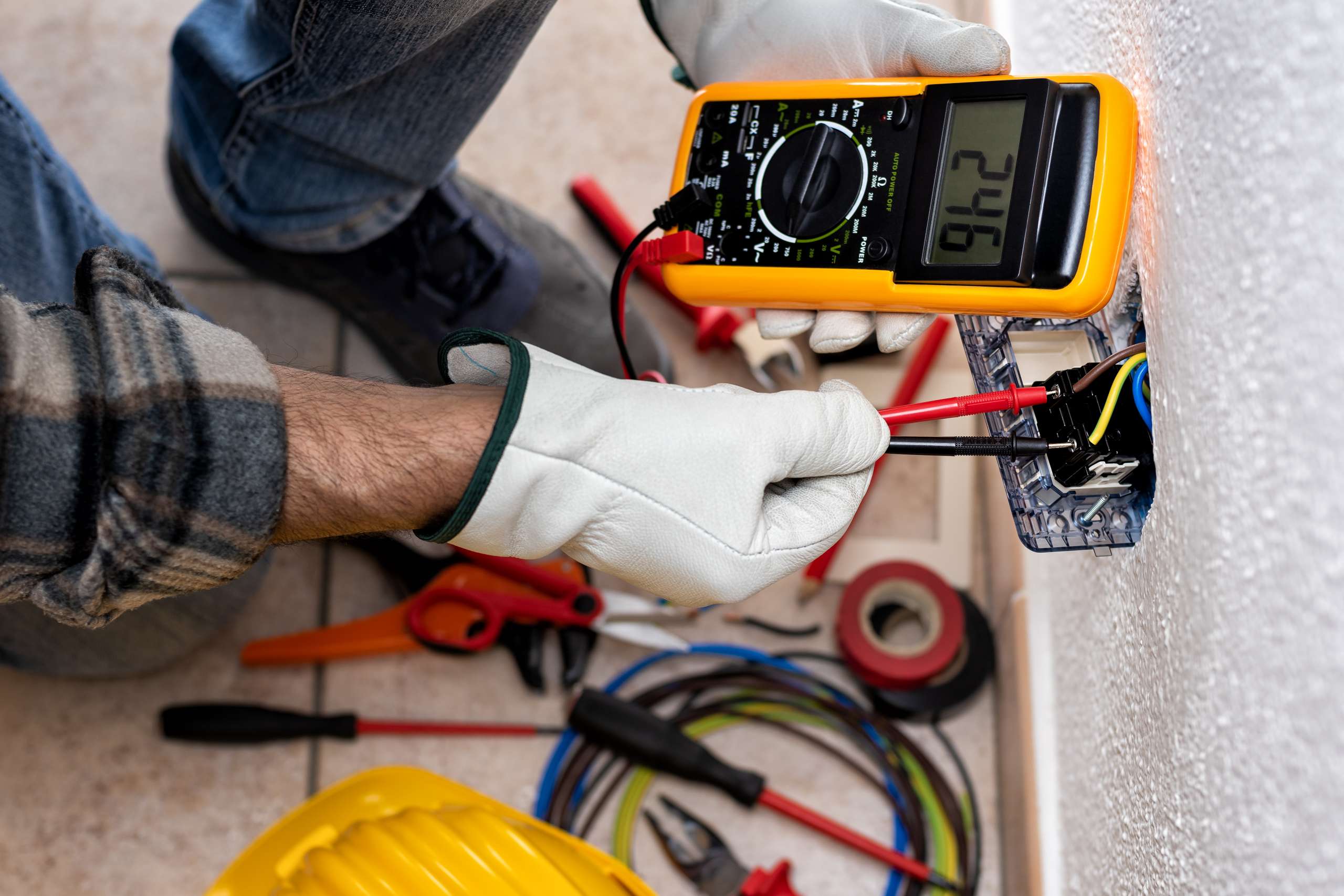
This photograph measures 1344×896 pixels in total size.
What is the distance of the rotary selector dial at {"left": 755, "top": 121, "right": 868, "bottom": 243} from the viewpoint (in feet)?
2.05

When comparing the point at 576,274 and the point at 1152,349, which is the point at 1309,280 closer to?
the point at 1152,349

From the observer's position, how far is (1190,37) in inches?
18.7

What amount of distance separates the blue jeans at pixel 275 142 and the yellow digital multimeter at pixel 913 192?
20 cm

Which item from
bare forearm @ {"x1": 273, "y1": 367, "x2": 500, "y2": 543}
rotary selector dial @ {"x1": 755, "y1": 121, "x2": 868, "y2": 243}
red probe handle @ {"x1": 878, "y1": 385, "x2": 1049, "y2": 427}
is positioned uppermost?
rotary selector dial @ {"x1": 755, "y1": 121, "x2": 868, "y2": 243}

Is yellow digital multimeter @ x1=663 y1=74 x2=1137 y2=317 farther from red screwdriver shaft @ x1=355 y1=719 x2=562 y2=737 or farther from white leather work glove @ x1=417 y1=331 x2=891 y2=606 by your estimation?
red screwdriver shaft @ x1=355 y1=719 x2=562 y2=737

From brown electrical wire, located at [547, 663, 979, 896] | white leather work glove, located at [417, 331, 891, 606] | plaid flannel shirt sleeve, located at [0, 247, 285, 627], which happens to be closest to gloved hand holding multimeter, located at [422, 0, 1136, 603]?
white leather work glove, located at [417, 331, 891, 606]

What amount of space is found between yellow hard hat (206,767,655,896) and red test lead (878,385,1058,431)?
0.37 metres

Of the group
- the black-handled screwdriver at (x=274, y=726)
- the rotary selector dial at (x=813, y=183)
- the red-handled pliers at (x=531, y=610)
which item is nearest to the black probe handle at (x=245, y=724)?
the black-handled screwdriver at (x=274, y=726)

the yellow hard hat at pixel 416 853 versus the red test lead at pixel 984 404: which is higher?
the red test lead at pixel 984 404

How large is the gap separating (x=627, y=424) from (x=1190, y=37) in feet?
1.06

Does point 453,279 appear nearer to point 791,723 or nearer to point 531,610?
point 531,610

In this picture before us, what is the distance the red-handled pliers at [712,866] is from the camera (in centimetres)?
82

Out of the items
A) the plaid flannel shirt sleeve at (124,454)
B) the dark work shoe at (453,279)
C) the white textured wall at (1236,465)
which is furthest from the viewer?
the dark work shoe at (453,279)

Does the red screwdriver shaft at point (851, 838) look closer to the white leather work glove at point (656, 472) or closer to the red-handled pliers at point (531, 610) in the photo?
the red-handled pliers at point (531, 610)
